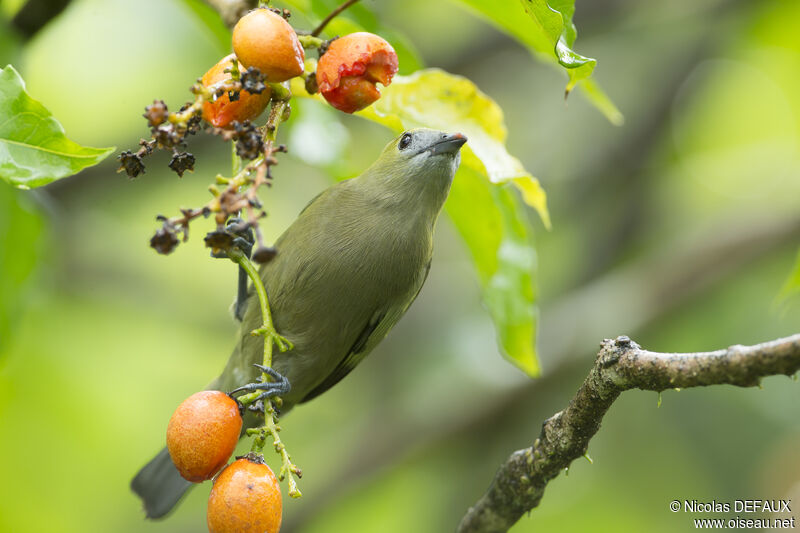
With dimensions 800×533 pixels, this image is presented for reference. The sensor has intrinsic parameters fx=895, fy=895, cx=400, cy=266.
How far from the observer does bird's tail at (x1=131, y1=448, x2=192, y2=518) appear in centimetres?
369

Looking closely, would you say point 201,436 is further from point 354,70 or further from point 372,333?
point 372,333

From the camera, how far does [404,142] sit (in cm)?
348

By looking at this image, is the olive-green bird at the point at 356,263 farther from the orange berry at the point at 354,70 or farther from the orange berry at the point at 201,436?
the orange berry at the point at 201,436

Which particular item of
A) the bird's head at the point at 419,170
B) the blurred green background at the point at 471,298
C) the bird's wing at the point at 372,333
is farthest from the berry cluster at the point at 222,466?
the blurred green background at the point at 471,298

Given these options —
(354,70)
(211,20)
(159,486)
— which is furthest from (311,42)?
(159,486)

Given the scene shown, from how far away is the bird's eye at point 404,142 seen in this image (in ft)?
11.3

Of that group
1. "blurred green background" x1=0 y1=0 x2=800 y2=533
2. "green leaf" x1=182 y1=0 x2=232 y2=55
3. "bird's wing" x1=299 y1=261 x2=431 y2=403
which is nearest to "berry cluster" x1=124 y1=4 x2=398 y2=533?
"green leaf" x1=182 y1=0 x2=232 y2=55

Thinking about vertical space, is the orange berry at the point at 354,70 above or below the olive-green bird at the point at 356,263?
below

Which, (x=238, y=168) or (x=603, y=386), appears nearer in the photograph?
(x=603, y=386)

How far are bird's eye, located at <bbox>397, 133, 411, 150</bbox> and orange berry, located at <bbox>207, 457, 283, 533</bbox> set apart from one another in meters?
1.78

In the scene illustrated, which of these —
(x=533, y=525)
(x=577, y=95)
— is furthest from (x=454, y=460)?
(x=577, y=95)

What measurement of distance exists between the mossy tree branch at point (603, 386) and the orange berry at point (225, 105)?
0.97 metres

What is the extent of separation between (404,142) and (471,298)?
3199 mm

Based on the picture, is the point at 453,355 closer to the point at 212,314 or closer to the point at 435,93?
the point at 212,314
